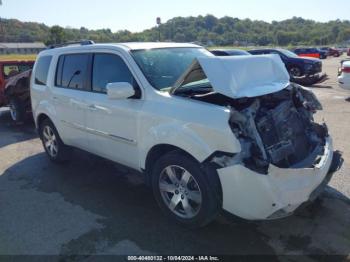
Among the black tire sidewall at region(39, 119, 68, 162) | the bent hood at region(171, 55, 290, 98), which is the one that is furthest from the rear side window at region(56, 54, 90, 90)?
the bent hood at region(171, 55, 290, 98)

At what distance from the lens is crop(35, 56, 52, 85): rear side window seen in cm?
566

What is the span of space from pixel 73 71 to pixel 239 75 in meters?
2.58

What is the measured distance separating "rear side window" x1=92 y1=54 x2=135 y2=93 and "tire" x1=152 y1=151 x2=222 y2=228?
105 cm

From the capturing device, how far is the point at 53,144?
5.82m

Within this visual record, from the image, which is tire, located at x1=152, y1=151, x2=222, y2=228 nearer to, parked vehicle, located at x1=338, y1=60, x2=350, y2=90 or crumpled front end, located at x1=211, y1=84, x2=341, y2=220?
crumpled front end, located at x1=211, y1=84, x2=341, y2=220

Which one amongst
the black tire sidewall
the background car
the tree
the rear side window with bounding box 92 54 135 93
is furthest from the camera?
the tree

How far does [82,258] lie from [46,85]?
3.24 metres

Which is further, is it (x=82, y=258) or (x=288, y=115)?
(x=288, y=115)

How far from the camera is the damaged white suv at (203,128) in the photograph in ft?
10.0

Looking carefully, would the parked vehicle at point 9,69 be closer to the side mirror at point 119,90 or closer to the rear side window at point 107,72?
the rear side window at point 107,72

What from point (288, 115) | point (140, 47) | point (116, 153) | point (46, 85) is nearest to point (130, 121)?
point (116, 153)

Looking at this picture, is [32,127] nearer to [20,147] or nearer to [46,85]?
[20,147]

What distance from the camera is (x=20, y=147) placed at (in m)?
6.98

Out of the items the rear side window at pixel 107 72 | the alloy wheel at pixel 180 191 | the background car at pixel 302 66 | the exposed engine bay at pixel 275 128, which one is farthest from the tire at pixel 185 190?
the background car at pixel 302 66
